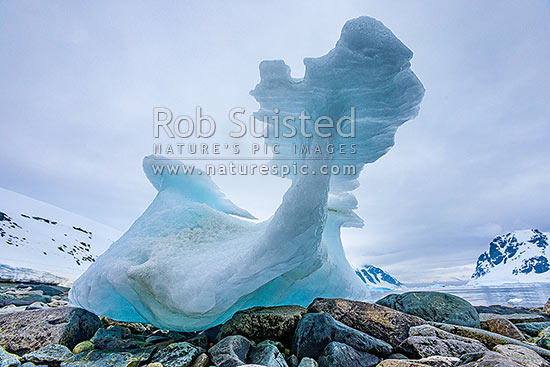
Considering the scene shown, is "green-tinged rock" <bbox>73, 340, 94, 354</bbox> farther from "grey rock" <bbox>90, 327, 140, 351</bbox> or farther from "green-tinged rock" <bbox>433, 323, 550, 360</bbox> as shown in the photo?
"green-tinged rock" <bbox>433, 323, 550, 360</bbox>

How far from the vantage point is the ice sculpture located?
9.71 ft

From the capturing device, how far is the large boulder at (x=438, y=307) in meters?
4.04

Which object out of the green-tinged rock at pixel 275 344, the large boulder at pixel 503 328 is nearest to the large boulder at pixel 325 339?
the green-tinged rock at pixel 275 344

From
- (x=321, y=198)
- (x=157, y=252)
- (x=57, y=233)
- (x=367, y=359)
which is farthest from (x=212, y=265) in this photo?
(x=57, y=233)

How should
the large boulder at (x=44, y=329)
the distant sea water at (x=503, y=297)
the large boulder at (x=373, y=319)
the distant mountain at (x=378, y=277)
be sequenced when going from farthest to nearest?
1. the distant mountain at (x=378, y=277)
2. the distant sea water at (x=503, y=297)
3. the large boulder at (x=44, y=329)
4. the large boulder at (x=373, y=319)

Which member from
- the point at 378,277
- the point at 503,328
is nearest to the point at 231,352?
the point at 503,328

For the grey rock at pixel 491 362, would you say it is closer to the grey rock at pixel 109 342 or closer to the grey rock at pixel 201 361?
the grey rock at pixel 201 361

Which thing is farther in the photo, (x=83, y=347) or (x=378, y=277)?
(x=378, y=277)

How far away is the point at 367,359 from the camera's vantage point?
2.60 m

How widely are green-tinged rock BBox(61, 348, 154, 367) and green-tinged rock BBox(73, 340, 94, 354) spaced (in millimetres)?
164

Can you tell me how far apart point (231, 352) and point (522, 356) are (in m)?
2.63

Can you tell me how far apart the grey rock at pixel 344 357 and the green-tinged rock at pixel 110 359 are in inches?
70.1

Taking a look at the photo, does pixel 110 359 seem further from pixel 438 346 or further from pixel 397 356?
pixel 438 346

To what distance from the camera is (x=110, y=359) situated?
294 cm
